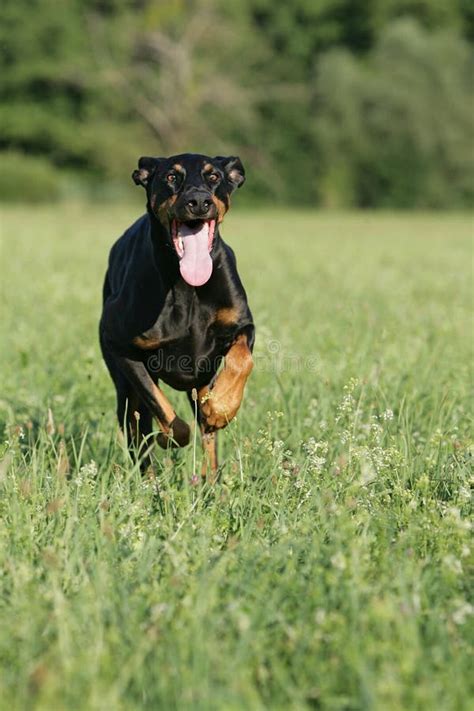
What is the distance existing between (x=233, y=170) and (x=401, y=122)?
44.4m

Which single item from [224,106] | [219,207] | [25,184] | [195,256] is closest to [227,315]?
[195,256]

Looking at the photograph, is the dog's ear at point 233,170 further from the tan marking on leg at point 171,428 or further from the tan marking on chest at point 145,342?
the tan marking on leg at point 171,428

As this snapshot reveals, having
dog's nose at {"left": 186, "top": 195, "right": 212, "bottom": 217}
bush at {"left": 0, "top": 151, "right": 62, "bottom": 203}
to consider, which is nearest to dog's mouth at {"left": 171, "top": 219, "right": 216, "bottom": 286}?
dog's nose at {"left": 186, "top": 195, "right": 212, "bottom": 217}

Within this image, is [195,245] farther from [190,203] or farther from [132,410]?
[132,410]

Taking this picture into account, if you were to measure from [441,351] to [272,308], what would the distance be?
2.80m

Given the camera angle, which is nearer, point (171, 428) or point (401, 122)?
point (171, 428)

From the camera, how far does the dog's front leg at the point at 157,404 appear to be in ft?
14.0

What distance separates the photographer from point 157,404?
444cm

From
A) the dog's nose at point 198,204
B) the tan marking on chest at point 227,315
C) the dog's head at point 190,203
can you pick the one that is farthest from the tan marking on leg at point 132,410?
the dog's nose at point 198,204

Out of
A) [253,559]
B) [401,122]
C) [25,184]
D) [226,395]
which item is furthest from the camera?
[401,122]

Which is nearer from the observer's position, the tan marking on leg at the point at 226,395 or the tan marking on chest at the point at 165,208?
the tan marking on leg at the point at 226,395

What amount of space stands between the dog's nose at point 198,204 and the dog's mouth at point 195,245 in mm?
149

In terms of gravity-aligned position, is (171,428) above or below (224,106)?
below

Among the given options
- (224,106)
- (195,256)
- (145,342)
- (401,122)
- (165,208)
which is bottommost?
(145,342)
